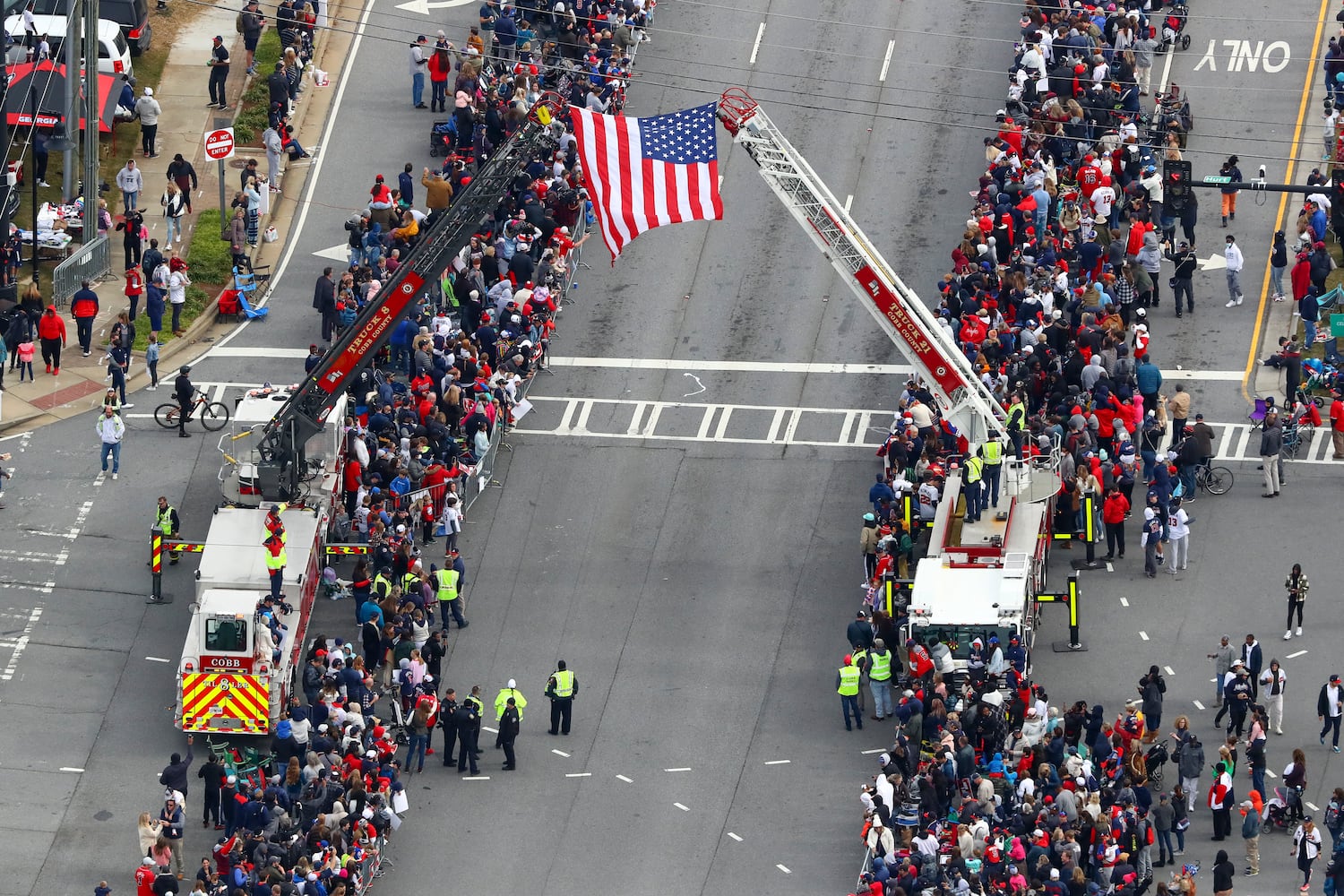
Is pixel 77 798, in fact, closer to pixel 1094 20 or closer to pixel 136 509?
pixel 136 509

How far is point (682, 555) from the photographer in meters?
70.4

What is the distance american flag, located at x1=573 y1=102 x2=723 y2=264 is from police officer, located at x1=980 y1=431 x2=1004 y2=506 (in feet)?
23.7

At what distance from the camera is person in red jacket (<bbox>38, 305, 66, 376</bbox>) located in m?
75.6

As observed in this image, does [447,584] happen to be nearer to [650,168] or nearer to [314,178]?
[650,168]

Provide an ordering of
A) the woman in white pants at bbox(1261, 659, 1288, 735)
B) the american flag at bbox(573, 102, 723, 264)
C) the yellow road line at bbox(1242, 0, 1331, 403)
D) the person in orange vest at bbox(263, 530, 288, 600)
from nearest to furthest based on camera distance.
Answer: the american flag at bbox(573, 102, 723, 264)
the woman in white pants at bbox(1261, 659, 1288, 735)
the person in orange vest at bbox(263, 530, 288, 600)
the yellow road line at bbox(1242, 0, 1331, 403)

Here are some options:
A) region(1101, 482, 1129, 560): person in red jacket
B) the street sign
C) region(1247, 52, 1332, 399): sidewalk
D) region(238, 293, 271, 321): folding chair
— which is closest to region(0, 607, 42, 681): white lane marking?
region(238, 293, 271, 321): folding chair

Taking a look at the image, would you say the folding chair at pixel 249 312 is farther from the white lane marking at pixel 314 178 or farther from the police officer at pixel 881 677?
the police officer at pixel 881 677

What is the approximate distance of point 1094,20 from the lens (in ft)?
276

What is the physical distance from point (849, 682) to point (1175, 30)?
28.4 metres

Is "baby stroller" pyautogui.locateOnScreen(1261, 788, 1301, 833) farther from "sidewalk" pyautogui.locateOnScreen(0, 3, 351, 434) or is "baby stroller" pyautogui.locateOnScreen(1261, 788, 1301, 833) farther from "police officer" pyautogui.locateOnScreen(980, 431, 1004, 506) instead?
Answer: "sidewalk" pyautogui.locateOnScreen(0, 3, 351, 434)

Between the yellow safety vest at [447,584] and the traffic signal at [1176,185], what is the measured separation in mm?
21206

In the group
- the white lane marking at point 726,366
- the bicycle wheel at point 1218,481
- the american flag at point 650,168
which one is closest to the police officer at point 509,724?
the american flag at point 650,168

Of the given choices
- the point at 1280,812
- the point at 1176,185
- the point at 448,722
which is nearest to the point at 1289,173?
the point at 1176,185

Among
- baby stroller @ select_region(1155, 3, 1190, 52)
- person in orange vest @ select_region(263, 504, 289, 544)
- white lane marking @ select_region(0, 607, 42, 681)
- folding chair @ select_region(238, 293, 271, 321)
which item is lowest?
white lane marking @ select_region(0, 607, 42, 681)
